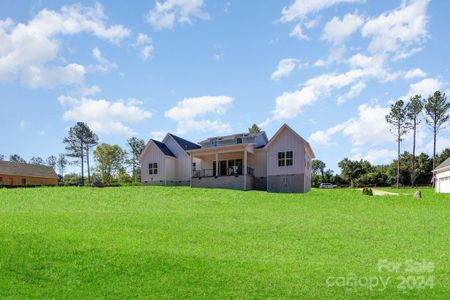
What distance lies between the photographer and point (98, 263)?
9422mm

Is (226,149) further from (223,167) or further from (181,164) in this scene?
(181,164)

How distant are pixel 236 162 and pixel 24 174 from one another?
3808cm

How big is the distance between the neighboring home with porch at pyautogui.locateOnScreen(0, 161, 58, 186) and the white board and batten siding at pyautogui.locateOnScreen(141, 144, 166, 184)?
81.0ft

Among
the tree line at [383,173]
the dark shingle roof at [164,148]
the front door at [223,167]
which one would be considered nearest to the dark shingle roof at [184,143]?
the dark shingle roof at [164,148]

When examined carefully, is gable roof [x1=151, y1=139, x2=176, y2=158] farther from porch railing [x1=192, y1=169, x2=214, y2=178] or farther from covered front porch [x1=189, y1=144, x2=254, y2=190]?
porch railing [x1=192, y1=169, x2=214, y2=178]

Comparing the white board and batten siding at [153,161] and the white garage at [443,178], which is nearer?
the white garage at [443,178]

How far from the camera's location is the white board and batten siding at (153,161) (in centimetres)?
3934

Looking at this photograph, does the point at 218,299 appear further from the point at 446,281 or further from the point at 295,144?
the point at 295,144

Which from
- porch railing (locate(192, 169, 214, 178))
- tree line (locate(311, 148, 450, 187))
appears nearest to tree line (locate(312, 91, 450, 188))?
tree line (locate(311, 148, 450, 187))

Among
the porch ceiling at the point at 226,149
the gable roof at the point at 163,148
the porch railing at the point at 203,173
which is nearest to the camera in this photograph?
the porch ceiling at the point at 226,149

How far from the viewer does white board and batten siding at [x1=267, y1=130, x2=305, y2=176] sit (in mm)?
33125

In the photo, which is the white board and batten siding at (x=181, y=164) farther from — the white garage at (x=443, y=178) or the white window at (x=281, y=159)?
the white garage at (x=443, y=178)

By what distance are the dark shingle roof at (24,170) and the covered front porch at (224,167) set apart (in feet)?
105

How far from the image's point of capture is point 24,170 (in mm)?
56469
